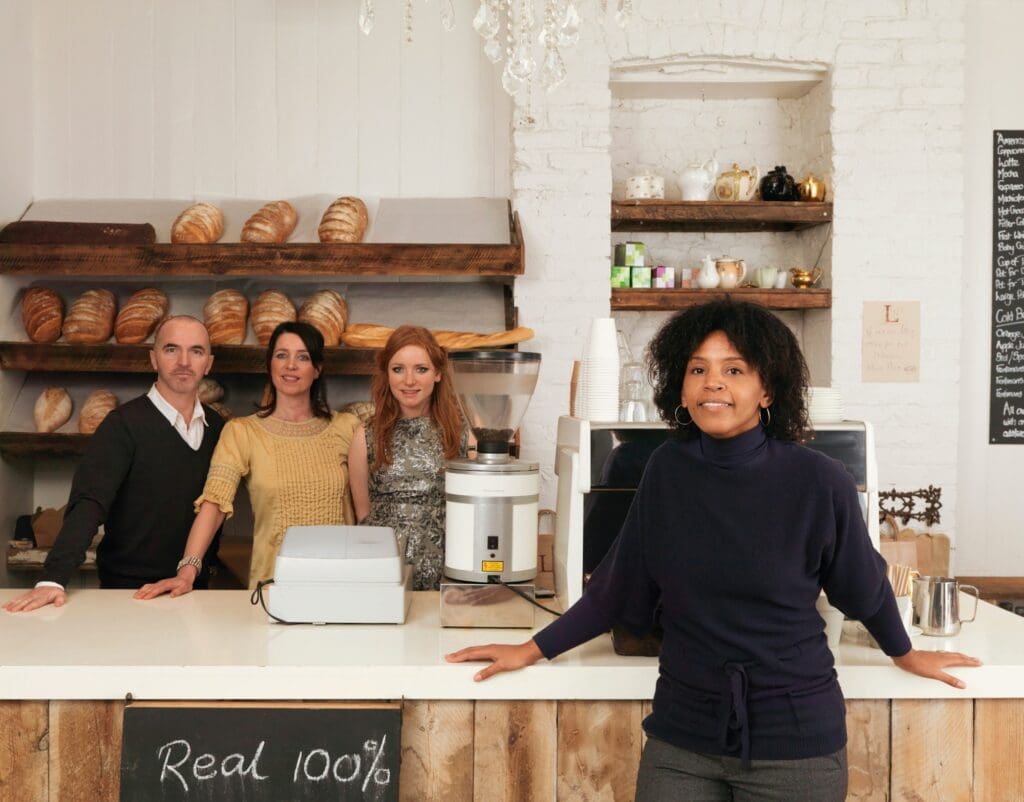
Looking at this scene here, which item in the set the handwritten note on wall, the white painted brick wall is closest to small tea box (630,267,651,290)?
the white painted brick wall

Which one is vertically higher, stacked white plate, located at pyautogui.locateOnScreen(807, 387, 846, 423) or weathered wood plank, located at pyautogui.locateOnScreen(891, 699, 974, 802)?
stacked white plate, located at pyautogui.locateOnScreen(807, 387, 846, 423)

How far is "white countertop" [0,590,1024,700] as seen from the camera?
71.6 inches

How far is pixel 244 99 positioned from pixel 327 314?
3.63ft

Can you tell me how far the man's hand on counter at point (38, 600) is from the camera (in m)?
2.27

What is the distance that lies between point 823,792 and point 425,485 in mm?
1475

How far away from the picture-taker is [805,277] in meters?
4.22

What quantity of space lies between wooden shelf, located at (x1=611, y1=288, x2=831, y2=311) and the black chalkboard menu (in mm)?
793

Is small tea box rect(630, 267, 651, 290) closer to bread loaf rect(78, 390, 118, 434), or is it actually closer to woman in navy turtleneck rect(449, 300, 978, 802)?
bread loaf rect(78, 390, 118, 434)

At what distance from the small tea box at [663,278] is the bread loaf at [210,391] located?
5.89ft

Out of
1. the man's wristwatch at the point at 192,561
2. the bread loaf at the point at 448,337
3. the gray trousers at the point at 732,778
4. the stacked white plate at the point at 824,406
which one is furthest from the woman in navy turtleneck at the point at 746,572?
the bread loaf at the point at 448,337

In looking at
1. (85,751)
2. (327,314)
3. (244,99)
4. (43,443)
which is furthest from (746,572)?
(244,99)

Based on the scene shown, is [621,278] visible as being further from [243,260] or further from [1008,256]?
[1008,256]

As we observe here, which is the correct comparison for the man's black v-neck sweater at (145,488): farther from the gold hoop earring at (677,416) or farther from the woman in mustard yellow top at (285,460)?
the gold hoop earring at (677,416)

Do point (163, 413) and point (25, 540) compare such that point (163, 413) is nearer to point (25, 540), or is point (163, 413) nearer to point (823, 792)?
point (25, 540)
